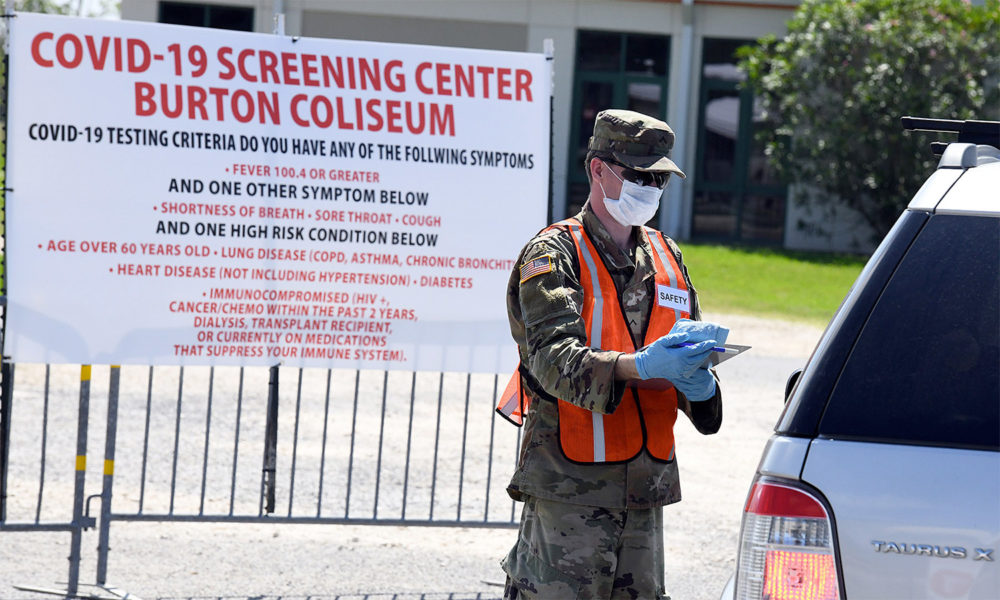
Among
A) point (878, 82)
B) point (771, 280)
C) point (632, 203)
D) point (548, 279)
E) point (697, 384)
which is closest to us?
point (697, 384)

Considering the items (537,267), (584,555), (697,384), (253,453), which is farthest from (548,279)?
(253,453)

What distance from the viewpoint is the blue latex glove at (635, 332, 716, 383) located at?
262 cm

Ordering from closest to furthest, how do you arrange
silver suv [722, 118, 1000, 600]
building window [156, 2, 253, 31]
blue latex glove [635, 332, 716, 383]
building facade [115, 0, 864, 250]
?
silver suv [722, 118, 1000, 600]
blue latex glove [635, 332, 716, 383]
building facade [115, 0, 864, 250]
building window [156, 2, 253, 31]

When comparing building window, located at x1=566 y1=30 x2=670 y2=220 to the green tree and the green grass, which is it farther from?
the green grass

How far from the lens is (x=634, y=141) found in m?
3.07

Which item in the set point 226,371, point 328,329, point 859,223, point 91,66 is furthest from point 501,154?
point 859,223

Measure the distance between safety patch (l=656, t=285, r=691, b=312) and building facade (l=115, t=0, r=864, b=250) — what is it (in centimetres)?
1782

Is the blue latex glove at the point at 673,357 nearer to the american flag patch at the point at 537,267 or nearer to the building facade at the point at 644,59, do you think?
the american flag patch at the point at 537,267

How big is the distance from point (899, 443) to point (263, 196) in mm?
3198

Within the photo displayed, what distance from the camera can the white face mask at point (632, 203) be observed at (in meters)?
3.07

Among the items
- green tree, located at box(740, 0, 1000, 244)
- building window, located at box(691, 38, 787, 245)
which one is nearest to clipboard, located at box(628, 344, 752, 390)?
green tree, located at box(740, 0, 1000, 244)

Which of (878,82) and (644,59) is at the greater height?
(644,59)

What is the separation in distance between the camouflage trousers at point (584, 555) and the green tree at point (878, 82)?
16.6 meters

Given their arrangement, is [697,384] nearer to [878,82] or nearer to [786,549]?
[786,549]
